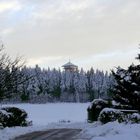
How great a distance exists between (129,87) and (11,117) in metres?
7.24

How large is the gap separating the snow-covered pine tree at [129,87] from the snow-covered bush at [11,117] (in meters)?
6.26

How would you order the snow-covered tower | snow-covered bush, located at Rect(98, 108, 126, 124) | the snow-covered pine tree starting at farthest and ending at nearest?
the snow-covered tower, the snow-covered pine tree, snow-covered bush, located at Rect(98, 108, 126, 124)

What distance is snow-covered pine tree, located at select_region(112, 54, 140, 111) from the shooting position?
27469 mm

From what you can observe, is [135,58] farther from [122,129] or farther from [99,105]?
[122,129]

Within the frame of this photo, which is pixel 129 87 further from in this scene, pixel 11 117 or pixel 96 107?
pixel 11 117

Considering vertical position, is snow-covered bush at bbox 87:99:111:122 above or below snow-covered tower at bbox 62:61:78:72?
below

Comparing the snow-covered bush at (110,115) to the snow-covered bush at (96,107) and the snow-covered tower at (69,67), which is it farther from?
the snow-covered tower at (69,67)

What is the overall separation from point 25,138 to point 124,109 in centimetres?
875

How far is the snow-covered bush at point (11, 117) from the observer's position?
28272 millimetres

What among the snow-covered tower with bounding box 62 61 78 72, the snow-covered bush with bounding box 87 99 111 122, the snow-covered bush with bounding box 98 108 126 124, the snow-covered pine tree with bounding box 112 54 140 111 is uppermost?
the snow-covered tower with bounding box 62 61 78 72

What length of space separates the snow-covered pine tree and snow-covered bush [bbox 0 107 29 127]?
6.26 metres

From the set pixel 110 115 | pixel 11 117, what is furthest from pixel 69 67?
pixel 110 115

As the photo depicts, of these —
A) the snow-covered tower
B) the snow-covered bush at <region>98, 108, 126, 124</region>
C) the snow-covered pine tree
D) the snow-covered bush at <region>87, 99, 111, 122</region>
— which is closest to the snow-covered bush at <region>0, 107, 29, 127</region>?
the snow-covered bush at <region>87, 99, 111, 122</region>

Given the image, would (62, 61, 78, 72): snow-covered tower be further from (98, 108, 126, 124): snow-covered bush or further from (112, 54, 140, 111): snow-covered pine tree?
(98, 108, 126, 124): snow-covered bush
